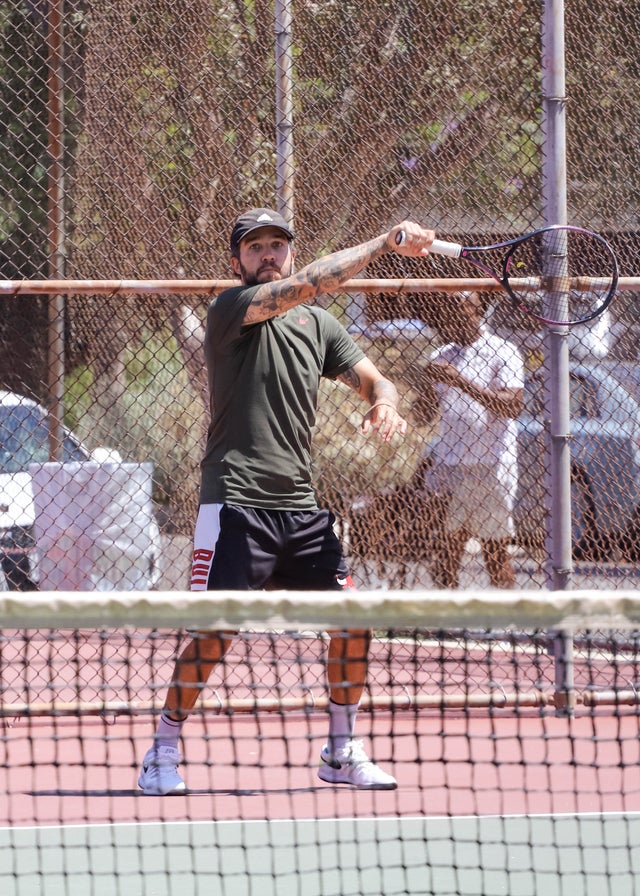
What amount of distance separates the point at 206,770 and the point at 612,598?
2.38 meters

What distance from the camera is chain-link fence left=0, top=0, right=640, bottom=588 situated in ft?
20.5

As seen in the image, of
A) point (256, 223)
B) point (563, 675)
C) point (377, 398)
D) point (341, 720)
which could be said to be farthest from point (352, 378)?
point (563, 675)


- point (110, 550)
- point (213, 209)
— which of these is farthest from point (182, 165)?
point (110, 550)

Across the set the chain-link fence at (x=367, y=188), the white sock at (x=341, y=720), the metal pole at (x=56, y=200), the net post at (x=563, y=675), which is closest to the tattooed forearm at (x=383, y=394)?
the white sock at (x=341, y=720)

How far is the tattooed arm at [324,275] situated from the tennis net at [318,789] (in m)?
1.02

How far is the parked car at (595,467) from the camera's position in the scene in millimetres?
6375

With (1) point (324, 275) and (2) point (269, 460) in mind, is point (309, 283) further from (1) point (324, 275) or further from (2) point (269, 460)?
(2) point (269, 460)

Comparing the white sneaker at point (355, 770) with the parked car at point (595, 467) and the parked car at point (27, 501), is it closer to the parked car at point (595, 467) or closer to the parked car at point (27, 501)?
the parked car at point (595, 467)

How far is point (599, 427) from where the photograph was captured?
6586mm

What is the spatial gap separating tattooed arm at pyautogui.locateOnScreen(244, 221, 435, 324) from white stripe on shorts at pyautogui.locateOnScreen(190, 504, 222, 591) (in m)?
0.63

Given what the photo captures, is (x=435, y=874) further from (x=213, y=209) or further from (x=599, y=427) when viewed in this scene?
(x=213, y=209)

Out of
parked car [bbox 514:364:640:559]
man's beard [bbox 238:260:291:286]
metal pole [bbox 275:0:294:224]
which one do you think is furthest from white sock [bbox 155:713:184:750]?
parked car [bbox 514:364:640:559]

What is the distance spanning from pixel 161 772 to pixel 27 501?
3.69 m

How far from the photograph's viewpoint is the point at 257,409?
166 inches
